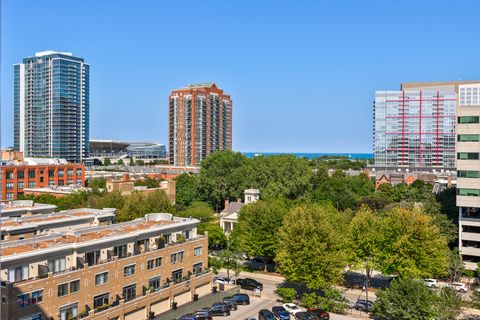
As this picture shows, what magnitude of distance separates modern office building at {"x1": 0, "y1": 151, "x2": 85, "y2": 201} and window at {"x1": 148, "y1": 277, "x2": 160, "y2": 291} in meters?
62.7

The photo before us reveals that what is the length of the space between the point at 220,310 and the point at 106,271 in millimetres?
10986

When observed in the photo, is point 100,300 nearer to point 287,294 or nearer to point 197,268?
point 197,268

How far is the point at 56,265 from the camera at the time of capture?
34.6 metres

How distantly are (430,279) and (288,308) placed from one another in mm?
17688

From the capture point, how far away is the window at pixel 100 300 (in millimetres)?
36062

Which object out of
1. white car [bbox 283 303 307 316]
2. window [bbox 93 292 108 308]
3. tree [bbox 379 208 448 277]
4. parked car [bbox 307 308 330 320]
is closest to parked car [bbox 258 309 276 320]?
white car [bbox 283 303 307 316]

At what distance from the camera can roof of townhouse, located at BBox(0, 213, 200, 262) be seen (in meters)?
33.9

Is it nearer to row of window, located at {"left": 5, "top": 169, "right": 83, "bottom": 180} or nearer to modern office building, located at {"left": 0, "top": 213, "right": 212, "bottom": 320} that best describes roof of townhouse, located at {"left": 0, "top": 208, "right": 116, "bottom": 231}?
modern office building, located at {"left": 0, "top": 213, "right": 212, "bottom": 320}

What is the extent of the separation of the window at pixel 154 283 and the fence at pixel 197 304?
2319 mm

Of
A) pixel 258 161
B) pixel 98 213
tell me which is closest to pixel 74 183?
pixel 258 161

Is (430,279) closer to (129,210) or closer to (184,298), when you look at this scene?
(184,298)

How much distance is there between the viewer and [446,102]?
154 meters

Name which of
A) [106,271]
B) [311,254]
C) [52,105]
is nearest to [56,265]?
[106,271]

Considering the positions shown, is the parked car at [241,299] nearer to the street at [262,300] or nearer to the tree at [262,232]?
the street at [262,300]
